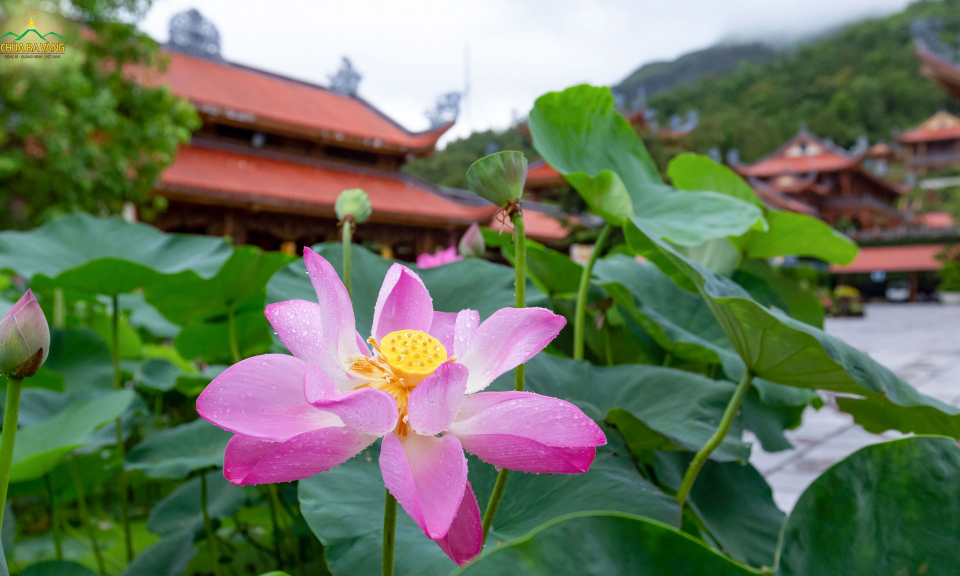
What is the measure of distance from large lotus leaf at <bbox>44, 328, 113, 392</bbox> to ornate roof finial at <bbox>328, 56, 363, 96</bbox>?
909 centimetres

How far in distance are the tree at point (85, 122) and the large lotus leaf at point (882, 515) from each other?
5.16 m

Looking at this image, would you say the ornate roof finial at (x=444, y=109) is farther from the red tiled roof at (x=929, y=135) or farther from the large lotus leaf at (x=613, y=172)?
the red tiled roof at (x=929, y=135)

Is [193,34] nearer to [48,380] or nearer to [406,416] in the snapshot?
[48,380]

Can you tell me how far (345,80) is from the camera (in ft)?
30.9

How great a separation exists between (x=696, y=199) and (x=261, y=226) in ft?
22.3

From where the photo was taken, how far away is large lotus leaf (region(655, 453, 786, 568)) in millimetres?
549

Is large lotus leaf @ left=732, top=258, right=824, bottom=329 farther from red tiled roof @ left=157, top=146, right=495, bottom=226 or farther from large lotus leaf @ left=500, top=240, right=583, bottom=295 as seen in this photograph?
red tiled roof @ left=157, top=146, right=495, bottom=226

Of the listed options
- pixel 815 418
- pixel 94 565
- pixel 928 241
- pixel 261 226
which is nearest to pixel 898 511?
pixel 94 565

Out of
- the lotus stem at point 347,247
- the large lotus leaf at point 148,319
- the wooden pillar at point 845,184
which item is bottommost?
the large lotus leaf at point 148,319

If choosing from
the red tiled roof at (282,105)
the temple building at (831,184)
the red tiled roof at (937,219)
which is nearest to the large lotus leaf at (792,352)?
the red tiled roof at (282,105)

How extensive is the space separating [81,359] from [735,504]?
31.6 inches

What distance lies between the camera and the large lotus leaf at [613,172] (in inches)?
19.7

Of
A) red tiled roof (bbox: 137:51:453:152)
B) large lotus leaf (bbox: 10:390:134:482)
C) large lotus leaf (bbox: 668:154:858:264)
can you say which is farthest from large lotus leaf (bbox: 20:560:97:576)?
red tiled roof (bbox: 137:51:453:152)

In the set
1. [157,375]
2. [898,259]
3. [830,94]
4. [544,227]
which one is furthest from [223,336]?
[830,94]
